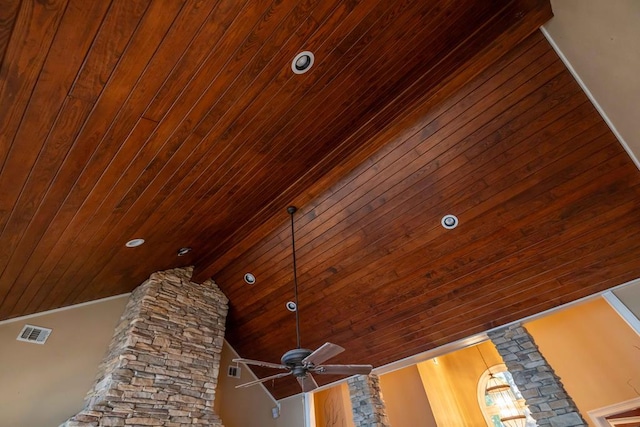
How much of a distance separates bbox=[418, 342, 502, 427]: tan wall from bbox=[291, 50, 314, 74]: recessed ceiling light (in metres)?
6.08

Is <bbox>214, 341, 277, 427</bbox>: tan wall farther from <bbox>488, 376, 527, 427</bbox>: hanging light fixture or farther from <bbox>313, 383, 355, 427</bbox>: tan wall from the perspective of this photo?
<bbox>488, 376, 527, 427</bbox>: hanging light fixture

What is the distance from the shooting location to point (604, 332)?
5051mm

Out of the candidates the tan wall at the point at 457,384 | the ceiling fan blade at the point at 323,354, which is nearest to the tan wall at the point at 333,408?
the tan wall at the point at 457,384

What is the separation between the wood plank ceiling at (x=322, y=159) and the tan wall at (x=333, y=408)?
2493 mm

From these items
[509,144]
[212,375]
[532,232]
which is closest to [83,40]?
[509,144]

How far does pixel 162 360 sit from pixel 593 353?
21.8 feet

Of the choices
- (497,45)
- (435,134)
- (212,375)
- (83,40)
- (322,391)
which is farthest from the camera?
(322,391)

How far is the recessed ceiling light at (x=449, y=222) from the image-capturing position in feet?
12.2

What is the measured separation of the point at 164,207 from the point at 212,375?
9.74 feet

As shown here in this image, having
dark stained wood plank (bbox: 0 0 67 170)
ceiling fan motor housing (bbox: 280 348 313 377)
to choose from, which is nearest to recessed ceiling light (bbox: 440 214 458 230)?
ceiling fan motor housing (bbox: 280 348 313 377)

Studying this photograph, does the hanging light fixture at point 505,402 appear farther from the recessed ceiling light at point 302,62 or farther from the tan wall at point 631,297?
the recessed ceiling light at point 302,62

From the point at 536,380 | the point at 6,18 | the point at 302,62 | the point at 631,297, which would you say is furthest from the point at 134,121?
the point at 631,297

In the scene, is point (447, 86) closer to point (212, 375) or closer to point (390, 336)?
point (390, 336)

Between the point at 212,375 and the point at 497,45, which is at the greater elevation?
the point at 497,45
